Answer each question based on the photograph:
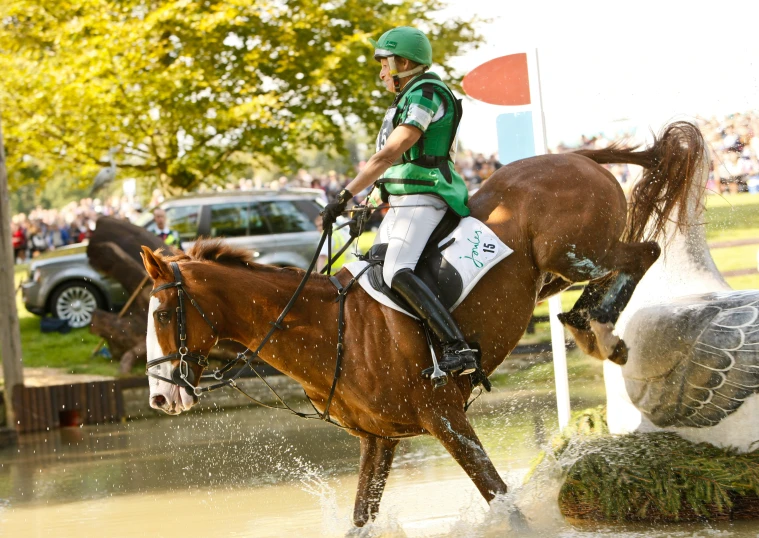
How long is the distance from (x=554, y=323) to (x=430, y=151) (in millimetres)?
2235

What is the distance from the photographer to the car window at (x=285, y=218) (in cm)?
1530

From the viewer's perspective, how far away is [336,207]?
16.6 feet

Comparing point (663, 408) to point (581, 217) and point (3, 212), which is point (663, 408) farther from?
point (3, 212)

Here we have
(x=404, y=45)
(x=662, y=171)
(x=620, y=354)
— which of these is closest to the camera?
(x=404, y=45)

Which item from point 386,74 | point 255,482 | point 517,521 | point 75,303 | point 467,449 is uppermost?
point 386,74

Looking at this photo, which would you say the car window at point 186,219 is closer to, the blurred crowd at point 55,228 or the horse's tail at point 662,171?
the blurred crowd at point 55,228

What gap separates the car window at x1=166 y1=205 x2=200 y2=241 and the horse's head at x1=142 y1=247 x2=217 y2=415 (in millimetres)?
10097

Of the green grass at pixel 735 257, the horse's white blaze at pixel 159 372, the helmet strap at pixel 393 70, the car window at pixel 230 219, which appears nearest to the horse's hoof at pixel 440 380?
the horse's white blaze at pixel 159 372

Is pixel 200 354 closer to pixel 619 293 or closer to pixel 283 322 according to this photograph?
pixel 283 322

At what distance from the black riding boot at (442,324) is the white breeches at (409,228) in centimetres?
14

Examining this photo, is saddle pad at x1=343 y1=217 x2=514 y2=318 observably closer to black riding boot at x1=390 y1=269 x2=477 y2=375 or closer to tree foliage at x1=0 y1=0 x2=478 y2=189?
black riding boot at x1=390 y1=269 x2=477 y2=375

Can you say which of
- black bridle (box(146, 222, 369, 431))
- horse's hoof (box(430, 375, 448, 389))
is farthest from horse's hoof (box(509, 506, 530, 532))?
black bridle (box(146, 222, 369, 431))

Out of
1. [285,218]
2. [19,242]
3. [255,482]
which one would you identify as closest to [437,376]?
[255,482]

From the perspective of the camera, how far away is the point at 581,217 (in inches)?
217
